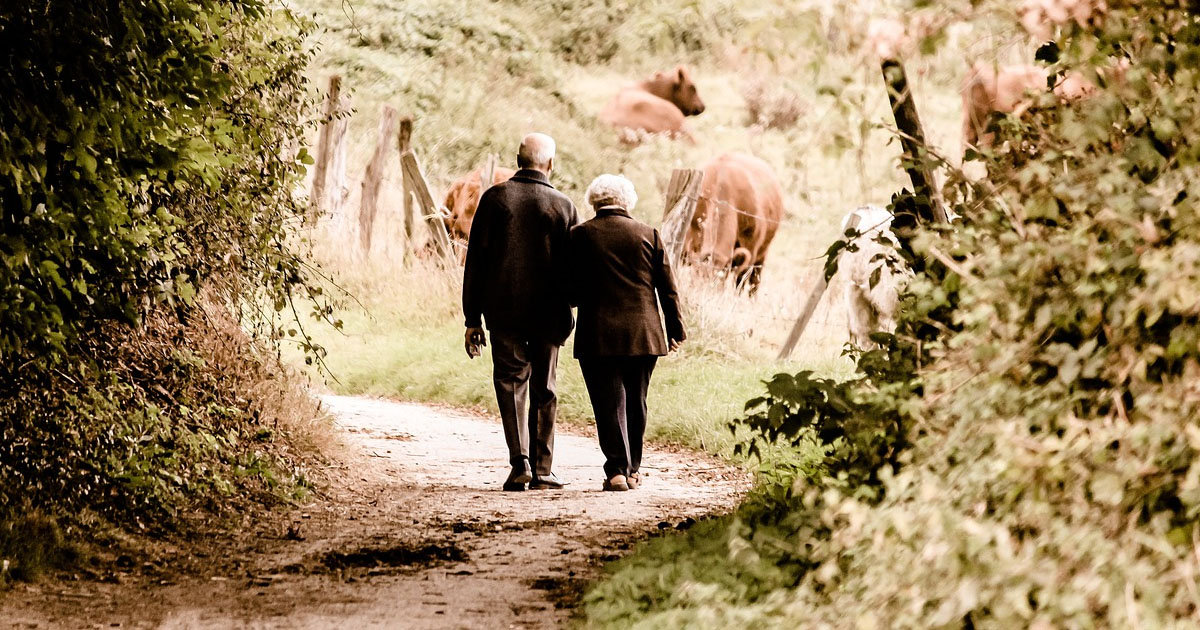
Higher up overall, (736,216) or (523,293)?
(736,216)

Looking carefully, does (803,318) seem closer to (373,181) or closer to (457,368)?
(457,368)

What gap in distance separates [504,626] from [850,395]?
156 centimetres

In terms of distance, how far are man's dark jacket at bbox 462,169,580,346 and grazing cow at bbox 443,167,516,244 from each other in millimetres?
8590

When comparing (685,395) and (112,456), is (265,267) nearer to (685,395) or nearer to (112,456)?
(112,456)

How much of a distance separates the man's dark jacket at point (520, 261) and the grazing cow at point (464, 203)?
859 centimetres

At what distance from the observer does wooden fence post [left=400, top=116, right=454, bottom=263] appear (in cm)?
1585

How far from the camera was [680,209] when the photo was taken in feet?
45.6

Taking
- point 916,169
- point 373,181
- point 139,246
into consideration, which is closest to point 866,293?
point 916,169

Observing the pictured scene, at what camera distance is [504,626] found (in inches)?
197

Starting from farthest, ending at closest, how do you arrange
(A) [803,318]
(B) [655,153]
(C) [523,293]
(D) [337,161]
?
(B) [655,153] < (D) [337,161] < (A) [803,318] < (C) [523,293]

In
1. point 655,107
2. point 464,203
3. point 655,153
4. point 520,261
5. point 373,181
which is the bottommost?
point 520,261

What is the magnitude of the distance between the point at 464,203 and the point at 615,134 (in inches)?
484

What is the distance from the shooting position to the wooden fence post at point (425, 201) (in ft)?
52.0

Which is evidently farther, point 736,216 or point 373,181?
point 373,181
